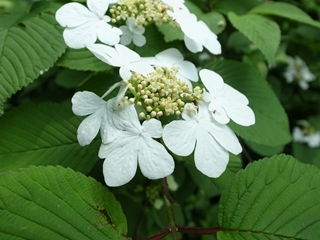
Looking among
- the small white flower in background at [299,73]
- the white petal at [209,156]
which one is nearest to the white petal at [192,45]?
the white petal at [209,156]

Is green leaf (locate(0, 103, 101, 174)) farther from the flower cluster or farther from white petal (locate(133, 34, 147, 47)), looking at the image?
white petal (locate(133, 34, 147, 47))

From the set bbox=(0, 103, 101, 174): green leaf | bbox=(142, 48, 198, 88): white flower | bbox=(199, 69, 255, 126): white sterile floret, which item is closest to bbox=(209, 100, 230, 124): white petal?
bbox=(199, 69, 255, 126): white sterile floret

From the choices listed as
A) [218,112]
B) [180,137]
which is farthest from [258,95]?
[180,137]

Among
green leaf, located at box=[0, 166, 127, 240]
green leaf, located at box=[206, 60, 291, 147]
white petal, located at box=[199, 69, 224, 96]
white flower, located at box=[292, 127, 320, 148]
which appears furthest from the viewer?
white flower, located at box=[292, 127, 320, 148]

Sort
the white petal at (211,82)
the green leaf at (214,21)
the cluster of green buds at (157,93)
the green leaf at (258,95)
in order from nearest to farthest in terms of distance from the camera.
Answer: the cluster of green buds at (157,93) → the white petal at (211,82) → the green leaf at (258,95) → the green leaf at (214,21)

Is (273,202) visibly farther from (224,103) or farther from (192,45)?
(192,45)

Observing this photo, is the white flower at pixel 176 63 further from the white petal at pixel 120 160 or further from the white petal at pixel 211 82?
the white petal at pixel 120 160
